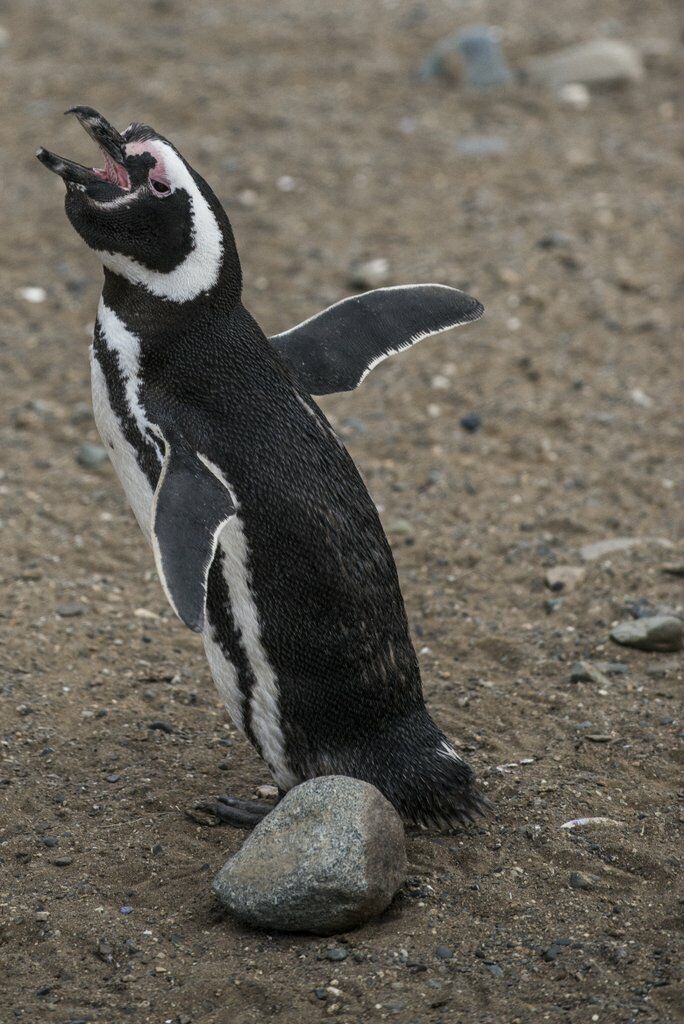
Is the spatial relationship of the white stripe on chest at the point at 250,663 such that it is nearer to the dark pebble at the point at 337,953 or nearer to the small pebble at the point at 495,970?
the dark pebble at the point at 337,953

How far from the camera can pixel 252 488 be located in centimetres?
332

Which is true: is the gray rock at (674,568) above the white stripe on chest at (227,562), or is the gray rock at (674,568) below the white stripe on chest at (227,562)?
below

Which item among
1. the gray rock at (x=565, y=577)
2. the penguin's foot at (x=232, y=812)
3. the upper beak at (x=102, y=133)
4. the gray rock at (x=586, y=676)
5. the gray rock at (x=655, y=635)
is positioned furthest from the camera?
the gray rock at (x=565, y=577)

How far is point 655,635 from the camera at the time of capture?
4379mm

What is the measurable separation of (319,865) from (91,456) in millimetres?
2782

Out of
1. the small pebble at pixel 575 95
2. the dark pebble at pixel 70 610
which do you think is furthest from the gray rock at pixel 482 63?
the dark pebble at pixel 70 610

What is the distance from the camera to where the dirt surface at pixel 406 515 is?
3.08m

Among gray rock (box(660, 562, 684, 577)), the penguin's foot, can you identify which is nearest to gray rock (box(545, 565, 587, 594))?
gray rock (box(660, 562, 684, 577))

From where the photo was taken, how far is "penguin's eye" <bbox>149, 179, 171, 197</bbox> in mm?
3312

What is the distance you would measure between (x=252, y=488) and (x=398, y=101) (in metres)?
5.39

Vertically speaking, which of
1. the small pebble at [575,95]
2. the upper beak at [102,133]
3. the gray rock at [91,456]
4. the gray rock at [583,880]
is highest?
the upper beak at [102,133]

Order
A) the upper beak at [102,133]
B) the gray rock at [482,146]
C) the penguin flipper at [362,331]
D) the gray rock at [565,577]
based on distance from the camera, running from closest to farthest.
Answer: the upper beak at [102,133] → the penguin flipper at [362,331] → the gray rock at [565,577] → the gray rock at [482,146]

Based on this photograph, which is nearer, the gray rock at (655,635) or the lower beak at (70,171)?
the lower beak at (70,171)

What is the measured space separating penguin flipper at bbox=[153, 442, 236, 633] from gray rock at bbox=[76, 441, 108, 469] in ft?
7.49
